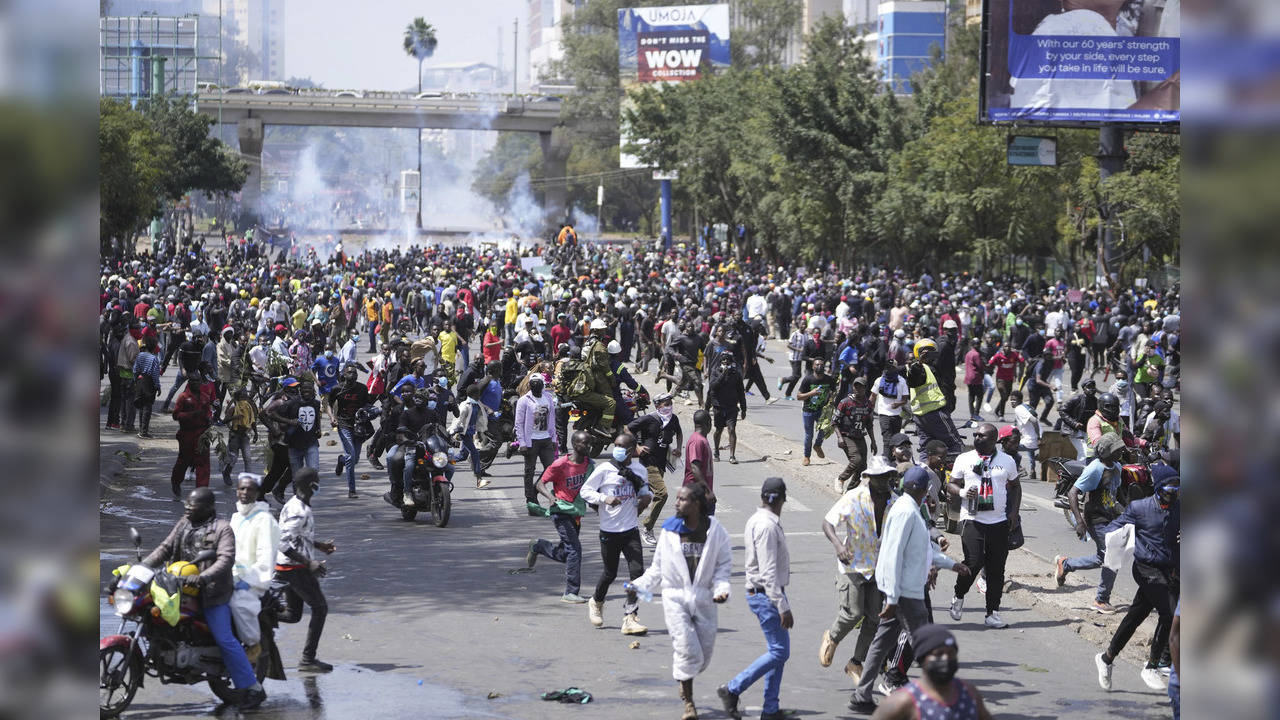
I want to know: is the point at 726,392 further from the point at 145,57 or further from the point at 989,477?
the point at 145,57

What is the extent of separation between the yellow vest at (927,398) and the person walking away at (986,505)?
4.45 meters

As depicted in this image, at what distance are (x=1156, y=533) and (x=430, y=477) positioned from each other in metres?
7.83

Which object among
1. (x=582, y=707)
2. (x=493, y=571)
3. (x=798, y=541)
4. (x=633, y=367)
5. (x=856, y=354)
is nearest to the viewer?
(x=582, y=707)

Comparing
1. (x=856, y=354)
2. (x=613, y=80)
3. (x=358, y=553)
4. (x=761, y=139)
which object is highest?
(x=613, y=80)

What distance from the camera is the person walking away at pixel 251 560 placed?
26.1 feet

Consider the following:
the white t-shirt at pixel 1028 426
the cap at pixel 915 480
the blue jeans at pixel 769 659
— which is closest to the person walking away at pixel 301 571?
the blue jeans at pixel 769 659

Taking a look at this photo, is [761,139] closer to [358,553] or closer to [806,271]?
[806,271]

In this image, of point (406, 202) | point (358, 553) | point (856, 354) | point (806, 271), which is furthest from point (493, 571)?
point (406, 202)

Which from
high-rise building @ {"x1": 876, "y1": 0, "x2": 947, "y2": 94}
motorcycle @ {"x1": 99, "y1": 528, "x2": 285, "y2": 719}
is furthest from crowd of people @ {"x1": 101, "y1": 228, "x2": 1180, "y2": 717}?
high-rise building @ {"x1": 876, "y1": 0, "x2": 947, "y2": 94}

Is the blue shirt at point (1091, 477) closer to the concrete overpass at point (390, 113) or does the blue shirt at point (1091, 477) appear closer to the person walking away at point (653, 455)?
the person walking away at point (653, 455)

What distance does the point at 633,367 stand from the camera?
2980cm

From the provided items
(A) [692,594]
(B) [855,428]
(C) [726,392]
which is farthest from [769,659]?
(C) [726,392]

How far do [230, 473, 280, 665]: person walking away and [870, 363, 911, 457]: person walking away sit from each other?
8344mm
